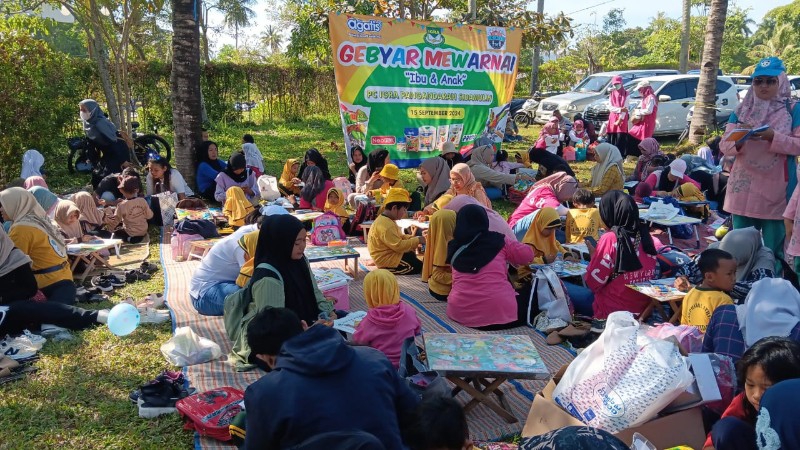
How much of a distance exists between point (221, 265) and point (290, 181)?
4.40 meters

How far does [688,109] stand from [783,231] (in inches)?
438

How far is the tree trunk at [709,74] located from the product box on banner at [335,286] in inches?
409

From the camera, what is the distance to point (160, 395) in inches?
157

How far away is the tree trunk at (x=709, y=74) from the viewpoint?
41.5 ft

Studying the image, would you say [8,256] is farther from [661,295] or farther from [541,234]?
[661,295]

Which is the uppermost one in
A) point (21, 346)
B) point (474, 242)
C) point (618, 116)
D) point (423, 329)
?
point (618, 116)

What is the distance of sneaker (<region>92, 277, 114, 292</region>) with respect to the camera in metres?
6.24

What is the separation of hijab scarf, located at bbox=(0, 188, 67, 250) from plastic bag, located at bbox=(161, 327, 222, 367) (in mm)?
1716

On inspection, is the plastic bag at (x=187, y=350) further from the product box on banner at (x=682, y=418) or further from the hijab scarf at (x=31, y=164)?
the hijab scarf at (x=31, y=164)

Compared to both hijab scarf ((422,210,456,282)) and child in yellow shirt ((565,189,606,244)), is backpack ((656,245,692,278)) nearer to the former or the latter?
child in yellow shirt ((565,189,606,244))

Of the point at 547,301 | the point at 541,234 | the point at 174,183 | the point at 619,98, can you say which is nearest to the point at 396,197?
the point at 541,234

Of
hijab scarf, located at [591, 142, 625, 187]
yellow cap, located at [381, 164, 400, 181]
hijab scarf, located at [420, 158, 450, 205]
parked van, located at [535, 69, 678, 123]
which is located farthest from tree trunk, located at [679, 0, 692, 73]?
yellow cap, located at [381, 164, 400, 181]

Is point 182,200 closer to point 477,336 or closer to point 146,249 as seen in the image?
point 146,249

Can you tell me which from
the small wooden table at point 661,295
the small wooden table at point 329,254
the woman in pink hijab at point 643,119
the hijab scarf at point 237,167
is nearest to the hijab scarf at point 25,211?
the small wooden table at point 329,254
